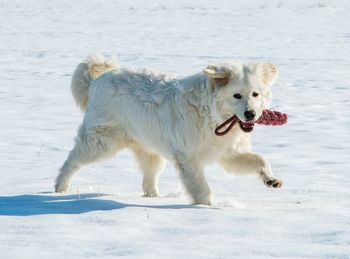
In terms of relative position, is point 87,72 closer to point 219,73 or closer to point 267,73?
point 219,73

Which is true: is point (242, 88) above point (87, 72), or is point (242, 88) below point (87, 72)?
above

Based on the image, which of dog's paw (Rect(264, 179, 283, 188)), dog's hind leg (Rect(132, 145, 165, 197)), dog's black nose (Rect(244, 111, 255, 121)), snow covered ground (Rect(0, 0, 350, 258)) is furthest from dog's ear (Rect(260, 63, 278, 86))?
dog's hind leg (Rect(132, 145, 165, 197))

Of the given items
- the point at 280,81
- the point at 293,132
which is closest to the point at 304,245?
the point at 293,132

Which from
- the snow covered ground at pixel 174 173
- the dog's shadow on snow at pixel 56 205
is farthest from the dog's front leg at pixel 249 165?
the dog's shadow on snow at pixel 56 205

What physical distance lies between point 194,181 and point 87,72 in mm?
1988

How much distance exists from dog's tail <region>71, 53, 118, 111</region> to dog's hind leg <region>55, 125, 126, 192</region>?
1.88 ft

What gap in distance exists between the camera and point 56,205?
247 inches

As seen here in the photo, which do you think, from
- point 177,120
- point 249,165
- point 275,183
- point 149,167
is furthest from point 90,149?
point 275,183

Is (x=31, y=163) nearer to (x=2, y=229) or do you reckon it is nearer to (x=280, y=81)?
(x=2, y=229)

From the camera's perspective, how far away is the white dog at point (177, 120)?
6.37 m

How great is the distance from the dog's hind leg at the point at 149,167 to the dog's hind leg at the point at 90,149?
28cm

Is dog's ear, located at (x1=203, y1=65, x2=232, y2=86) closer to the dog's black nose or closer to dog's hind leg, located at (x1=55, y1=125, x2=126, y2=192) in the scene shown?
the dog's black nose

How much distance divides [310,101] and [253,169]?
299 inches

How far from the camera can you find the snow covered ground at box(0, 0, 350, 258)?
4906mm
